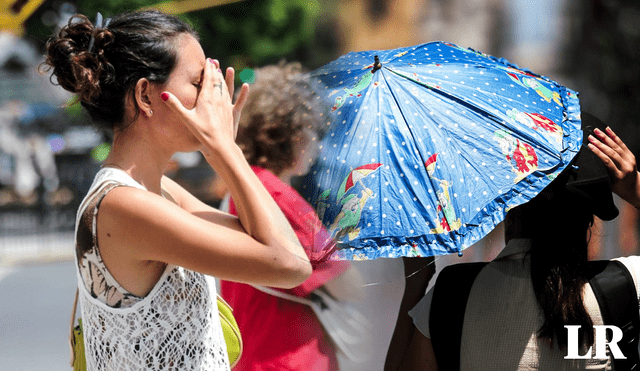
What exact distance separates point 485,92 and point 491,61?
24 centimetres

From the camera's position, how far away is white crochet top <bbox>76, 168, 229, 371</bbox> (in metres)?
1.48

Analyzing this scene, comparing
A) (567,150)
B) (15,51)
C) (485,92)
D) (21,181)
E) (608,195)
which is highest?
(15,51)

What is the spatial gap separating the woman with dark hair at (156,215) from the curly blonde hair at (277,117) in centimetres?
72

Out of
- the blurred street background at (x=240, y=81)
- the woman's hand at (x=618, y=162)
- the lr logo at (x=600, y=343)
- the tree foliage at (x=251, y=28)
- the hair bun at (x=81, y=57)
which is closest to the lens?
the hair bun at (x=81, y=57)

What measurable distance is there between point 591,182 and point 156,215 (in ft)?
3.77

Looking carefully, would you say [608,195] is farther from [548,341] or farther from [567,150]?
[548,341]

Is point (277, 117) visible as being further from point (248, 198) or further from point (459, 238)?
point (248, 198)

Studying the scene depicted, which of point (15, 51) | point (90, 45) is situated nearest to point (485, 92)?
point (90, 45)

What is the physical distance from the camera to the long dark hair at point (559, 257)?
5.95ft

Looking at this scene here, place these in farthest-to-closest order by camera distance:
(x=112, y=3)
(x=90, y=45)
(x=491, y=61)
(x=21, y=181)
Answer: (x=21, y=181) < (x=112, y=3) < (x=491, y=61) < (x=90, y=45)

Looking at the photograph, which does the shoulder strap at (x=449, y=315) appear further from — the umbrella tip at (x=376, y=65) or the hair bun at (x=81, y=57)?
the hair bun at (x=81, y=57)

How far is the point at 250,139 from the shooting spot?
258cm

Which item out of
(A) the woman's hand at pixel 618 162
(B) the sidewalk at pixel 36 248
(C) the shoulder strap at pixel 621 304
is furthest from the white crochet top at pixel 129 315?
(B) the sidewalk at pixel 36 248

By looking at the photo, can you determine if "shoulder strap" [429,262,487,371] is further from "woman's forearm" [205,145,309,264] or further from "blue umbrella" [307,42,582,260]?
"woman's forearm" [205,145,309,264]
